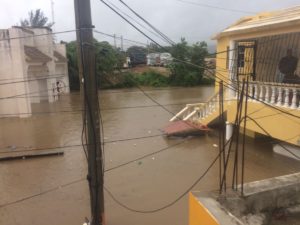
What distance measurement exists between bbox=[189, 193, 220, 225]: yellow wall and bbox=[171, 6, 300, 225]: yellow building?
2752mm

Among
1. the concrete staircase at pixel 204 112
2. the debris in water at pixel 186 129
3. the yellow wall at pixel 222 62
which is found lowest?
the debris in water at pixel 186 129

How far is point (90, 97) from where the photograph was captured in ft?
15.7

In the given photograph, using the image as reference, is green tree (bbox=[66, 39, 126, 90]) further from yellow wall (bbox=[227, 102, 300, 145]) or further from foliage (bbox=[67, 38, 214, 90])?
yellow wall (bbox=[227, 102, 300, 145])

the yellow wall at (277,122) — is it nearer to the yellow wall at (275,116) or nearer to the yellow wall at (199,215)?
the yellow wall at (275,116)

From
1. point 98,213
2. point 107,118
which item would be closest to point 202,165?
point 98,213

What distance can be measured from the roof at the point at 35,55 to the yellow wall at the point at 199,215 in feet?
52.6

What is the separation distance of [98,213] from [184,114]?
9807 mm

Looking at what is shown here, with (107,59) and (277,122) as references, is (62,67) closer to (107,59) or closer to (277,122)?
(107,59)

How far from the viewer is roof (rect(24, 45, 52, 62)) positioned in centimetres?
1781

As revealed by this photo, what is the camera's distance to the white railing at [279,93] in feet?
25.4

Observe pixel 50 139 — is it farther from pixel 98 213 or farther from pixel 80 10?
pixel 80 10

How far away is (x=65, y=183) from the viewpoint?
8078mm

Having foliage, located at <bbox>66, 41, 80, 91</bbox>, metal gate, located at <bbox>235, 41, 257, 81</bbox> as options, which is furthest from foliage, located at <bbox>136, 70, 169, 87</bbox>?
metal gate, located at <bbox>235, 41, 257, 81</bbox>

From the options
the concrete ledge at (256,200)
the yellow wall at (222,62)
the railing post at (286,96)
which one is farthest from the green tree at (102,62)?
the concrete ledge at (256,200)
